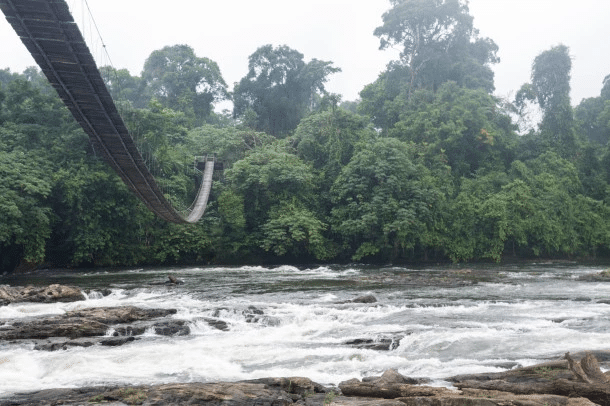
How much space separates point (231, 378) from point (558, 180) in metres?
28.4

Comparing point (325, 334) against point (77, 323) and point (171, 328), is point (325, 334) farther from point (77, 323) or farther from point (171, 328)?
point (77, 323)

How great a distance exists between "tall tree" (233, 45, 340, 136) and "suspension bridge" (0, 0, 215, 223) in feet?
80.3

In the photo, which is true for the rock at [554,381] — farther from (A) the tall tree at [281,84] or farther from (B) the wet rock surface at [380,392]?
(A) the tall tree at [281,84]

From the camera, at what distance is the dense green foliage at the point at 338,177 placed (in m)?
23.1

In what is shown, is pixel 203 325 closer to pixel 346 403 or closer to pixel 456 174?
pixel 346 403

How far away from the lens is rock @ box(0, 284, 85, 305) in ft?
41.5

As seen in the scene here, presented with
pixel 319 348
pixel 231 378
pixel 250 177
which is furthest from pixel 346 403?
pixel 250 177

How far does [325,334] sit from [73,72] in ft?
23.3

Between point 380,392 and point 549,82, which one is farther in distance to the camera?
point 549,82

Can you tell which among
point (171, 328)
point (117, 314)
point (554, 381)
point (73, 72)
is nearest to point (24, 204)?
point (73, 72)

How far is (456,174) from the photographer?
32312 mm

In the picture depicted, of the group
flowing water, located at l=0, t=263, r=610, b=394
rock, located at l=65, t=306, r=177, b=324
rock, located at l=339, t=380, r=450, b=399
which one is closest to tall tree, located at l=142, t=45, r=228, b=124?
flowing water, located at l=0, t=263, r=610, b=394

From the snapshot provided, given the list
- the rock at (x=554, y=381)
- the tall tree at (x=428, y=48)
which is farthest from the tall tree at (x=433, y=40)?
the rock at (x=554, y=381)

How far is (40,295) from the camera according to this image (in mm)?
12898
